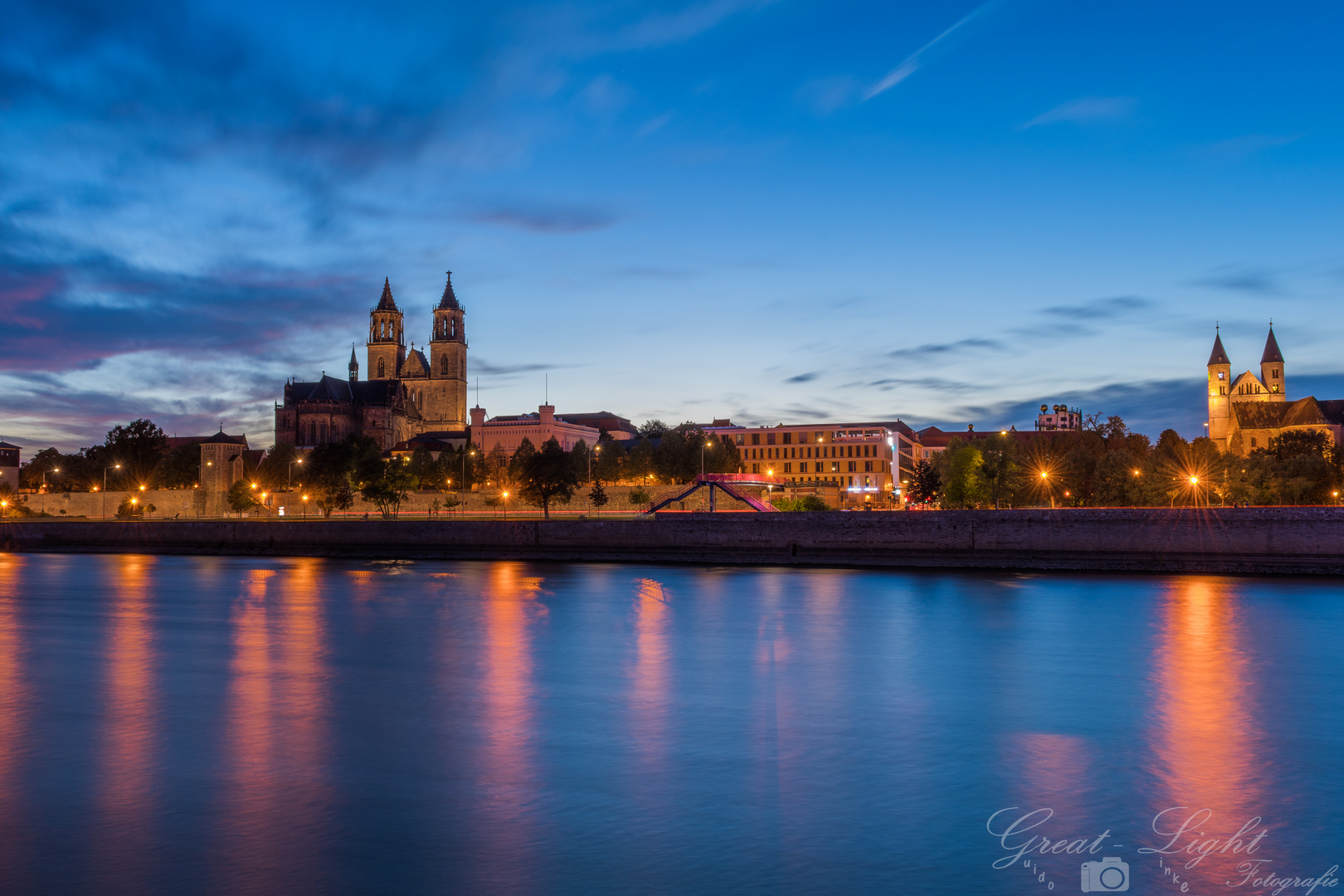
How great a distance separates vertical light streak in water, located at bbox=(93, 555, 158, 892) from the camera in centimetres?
914

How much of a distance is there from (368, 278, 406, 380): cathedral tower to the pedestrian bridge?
8904 cm

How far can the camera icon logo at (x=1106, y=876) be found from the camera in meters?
8.45

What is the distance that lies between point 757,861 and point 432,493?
274ft

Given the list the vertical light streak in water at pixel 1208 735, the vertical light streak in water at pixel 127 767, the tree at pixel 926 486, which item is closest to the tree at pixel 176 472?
the tree at pixel 926 486

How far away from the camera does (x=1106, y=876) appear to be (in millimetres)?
8734

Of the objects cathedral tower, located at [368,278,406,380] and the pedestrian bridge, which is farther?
cathedral tower, located at [368,278,406,380]

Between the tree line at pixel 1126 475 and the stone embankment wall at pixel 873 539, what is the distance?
21535 mm

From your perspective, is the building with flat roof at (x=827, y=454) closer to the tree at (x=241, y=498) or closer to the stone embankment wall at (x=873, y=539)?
the tree at (x=241, y=498)

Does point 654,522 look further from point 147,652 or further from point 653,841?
point 653,841

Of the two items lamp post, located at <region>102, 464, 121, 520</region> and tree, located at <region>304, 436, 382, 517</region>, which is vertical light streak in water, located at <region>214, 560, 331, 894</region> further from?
lamp post, located at <region>102, 464, 121, 520</region>

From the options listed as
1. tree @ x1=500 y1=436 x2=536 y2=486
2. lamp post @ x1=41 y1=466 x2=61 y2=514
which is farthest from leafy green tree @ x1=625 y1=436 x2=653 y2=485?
lamp post @ x1=41 y1=466 x2=61 y2=514

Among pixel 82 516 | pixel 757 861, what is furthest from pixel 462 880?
pixel 82 516

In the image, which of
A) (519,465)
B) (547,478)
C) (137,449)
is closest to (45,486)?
(137,449)

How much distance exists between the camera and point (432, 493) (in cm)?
8988
